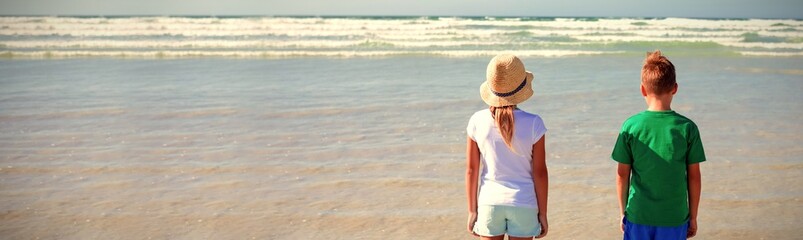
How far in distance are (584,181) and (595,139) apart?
166cm

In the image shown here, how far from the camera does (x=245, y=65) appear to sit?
16281 mm

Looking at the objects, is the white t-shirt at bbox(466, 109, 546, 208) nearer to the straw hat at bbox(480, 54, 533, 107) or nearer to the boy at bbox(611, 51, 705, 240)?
the straw hat at bbox(480, 54, 533, 107)

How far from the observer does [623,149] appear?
3.09 meters

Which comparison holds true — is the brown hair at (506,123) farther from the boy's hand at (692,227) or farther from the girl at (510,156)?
the boy's hand at (692,227)

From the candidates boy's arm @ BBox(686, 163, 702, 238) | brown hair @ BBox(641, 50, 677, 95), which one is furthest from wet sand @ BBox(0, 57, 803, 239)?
brown hair @ BBox(641, 50, 677, 95)

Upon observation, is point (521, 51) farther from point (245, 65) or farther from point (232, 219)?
point (232, 219)

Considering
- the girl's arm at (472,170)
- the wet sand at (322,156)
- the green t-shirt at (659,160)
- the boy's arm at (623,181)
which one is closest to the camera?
the green t-shirt at (659,160)

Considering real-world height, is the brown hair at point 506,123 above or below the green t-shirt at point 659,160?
above

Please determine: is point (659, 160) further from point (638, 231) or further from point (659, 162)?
point (638, 231)

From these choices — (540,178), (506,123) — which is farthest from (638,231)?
(506,123)

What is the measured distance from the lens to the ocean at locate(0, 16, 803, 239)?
16.8 feet

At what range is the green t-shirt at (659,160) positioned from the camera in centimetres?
299

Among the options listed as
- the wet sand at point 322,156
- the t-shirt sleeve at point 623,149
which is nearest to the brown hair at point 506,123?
the t-shirt sleeve at point 623,149

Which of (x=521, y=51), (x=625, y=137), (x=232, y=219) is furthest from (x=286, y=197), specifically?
(x=521, y=51)
